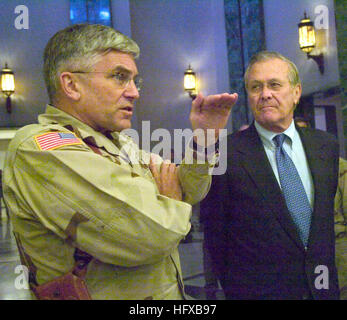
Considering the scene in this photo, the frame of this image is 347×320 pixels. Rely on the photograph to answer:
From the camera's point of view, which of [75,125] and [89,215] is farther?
[75,125]

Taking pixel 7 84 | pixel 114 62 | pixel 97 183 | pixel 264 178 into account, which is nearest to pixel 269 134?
pixel 264 178

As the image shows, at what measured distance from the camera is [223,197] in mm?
1160

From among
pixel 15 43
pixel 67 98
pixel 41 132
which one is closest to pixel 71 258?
pixel 41 132

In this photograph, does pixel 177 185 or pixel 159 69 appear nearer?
pixel 177 185

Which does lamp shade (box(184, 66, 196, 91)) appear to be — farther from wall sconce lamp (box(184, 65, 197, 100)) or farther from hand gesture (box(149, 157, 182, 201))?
hand gesture (box(149, 157, 182, 201))

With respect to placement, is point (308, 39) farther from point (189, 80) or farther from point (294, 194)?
point (294, 194)

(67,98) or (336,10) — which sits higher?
(336,10)

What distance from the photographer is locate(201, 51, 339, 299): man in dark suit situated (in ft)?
3.57

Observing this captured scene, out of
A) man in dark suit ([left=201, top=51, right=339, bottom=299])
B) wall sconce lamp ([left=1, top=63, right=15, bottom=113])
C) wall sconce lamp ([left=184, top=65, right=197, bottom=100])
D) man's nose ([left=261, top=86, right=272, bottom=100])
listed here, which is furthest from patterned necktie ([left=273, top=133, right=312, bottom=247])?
wall sconce lamp ([left=1, top=63, right=15, bottom=113])

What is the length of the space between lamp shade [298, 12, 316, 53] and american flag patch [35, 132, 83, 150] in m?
2.13

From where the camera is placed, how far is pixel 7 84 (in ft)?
7.53

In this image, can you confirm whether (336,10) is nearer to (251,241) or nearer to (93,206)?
(251,241)

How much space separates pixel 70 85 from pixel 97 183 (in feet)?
0.94

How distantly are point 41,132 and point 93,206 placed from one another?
19 centimetres
